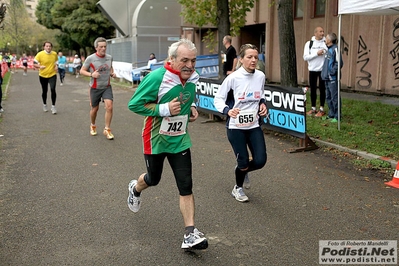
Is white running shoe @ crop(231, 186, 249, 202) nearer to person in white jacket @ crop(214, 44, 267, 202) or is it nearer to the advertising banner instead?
person in white jacket @ crop(214, 44, 267, 202)

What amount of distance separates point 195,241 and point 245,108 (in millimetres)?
1947

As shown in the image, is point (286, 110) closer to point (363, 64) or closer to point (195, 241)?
point (195, 241)

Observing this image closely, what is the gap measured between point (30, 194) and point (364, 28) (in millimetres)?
13544

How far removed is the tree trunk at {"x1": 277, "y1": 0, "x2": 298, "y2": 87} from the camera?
10336 mm

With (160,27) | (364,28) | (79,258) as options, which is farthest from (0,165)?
(160,27)

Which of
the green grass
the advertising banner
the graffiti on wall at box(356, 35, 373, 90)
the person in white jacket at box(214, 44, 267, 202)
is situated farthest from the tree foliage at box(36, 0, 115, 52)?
the person in white jacket at box(214, 44, 267, 202)

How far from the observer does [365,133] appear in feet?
28.5

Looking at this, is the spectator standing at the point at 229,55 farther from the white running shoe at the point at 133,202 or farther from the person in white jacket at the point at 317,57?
the white running shoe at the point at 133,202

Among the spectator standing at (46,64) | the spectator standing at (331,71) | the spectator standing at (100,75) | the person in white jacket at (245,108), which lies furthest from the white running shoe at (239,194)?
the spectator standing at (46,64)

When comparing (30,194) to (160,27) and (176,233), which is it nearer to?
(176,233)

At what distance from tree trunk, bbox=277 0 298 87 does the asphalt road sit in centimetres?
283

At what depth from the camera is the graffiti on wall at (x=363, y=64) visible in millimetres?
15539

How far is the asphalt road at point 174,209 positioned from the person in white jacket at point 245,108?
64cm

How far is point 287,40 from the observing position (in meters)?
10.5
